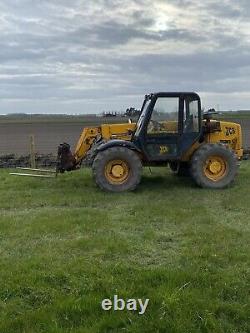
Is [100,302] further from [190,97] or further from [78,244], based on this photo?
[190,97]

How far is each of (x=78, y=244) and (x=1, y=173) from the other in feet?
25.2

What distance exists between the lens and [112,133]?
12.0 meters

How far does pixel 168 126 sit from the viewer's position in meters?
11.3

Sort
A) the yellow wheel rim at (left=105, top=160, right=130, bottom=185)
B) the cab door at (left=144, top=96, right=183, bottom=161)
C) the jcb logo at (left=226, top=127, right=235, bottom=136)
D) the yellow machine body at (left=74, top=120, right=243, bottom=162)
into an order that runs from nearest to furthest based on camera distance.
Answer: the yellow wheel rim at (left=105, top=160, right=130, bottom=185) < the cab door at (left=144, top=96, right=183, bottom=161) < the yellow machine body at (left=74, top=120, right=243, bottom=162) < the jcb logo at (left=226, top=127, right=235, bottom=136)

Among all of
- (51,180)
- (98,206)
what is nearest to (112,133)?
(51,180)

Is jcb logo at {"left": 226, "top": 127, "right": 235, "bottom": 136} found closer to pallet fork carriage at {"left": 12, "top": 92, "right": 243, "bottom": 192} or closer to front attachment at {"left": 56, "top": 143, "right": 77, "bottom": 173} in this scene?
pallet fork carriage at {"left": 12, "top": 92, "right": 243, "bottom": 192}

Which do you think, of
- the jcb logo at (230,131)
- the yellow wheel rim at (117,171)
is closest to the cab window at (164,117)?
the yellow wheel rim at (117,171)

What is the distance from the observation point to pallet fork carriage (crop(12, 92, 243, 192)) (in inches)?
436

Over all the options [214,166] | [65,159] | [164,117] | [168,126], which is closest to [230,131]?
[214,166]

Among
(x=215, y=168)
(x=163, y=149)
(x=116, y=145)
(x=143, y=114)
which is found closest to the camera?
(x=116, y=145)

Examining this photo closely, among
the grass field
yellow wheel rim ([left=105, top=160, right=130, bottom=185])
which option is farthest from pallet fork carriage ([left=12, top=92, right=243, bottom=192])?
the grass field

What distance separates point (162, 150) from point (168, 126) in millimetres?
578

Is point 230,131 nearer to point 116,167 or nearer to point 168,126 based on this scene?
point 168,126

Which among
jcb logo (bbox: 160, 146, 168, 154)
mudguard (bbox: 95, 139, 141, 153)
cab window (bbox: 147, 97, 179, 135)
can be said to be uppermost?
cab window (bbox: 147, 97, 179, 135)
